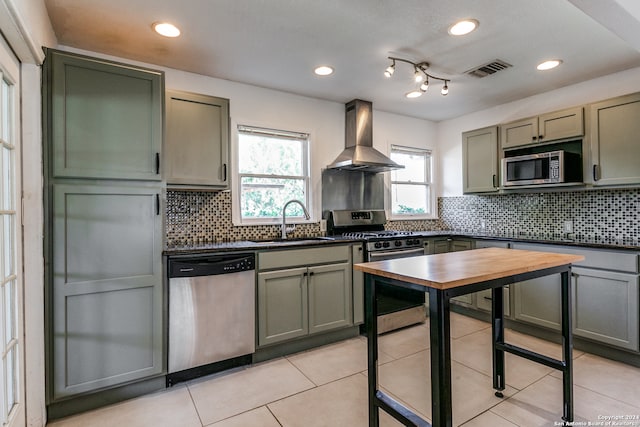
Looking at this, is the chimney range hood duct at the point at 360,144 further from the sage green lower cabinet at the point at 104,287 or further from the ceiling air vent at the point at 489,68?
the sage green lower cabinet at the point at 104,287

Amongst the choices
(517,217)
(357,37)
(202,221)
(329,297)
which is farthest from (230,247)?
(517,217)

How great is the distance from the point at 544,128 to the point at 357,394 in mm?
3089

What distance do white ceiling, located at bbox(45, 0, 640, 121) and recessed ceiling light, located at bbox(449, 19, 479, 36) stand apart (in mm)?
47

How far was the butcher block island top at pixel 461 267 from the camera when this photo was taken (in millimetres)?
1449

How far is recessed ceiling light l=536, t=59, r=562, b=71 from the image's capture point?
2.82 metres

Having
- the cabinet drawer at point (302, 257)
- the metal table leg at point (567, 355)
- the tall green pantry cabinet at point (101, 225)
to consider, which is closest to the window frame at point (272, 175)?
the cabinet drawer at point (302, 257)

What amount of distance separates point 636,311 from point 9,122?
429 centimetres

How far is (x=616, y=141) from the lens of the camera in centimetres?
281

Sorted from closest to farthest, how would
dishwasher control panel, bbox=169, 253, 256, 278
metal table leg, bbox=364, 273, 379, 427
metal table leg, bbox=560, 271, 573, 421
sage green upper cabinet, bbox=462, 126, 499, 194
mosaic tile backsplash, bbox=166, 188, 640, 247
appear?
metal table leg, bbox=364, 273, 379, 427 → metal table leg, bbox=560, 271, 573, 421 → dishwasher control panel, bbox=169, 253, 256, 278 → mosaic tile backsplash, bbox=166, 188, 640, 247 → sage green upper cabinet, bbox=462, 126, 499, 194

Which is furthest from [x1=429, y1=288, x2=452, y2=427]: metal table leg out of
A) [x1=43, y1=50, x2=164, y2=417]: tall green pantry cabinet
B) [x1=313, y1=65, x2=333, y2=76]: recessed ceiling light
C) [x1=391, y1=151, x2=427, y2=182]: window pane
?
[x1=391, y1=151, x2=427, y2=182]: window pane

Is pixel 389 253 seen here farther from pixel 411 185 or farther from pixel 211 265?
pixel 211 265

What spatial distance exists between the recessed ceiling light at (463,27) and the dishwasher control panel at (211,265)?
225cm

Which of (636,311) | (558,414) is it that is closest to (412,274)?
(558,414)

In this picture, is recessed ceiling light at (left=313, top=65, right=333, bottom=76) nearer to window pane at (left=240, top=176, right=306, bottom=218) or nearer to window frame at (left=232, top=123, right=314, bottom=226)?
window frame at (left=232, top=123, right=314, bottom=226)
